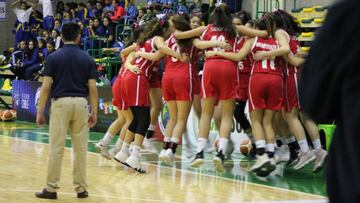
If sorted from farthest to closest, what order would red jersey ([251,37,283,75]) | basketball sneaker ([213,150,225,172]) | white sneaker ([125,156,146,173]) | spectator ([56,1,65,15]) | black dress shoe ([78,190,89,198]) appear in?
spectator ([56,1,65,15])
white sneaker ([125,156,146,173])
red jersey ([251,37,283,75])
basketball sneaker ([213,150,225,172])
black dress shoe ([78,190,89,198])

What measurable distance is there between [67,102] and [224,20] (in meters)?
2.73

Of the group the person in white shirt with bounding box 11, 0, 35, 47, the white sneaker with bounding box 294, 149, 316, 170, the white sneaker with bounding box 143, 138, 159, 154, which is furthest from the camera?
the person in white shirt with bounding box 11, 0, 35, 47

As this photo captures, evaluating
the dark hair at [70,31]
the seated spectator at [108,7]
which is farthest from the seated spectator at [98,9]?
the dark hair at [70,31]

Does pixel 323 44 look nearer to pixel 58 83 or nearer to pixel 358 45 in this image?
pixel 358 45

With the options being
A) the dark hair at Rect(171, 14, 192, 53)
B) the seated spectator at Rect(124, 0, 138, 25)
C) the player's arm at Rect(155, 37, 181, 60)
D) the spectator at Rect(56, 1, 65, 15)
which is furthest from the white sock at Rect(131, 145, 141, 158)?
the spectator at Rect(56, 1, 65, 15)

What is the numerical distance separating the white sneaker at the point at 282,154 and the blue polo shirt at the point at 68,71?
345 cm

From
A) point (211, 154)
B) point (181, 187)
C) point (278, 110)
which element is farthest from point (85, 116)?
point (211, 154)

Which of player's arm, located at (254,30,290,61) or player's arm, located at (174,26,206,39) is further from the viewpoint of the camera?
player's arm, located at (174,26,206,39)

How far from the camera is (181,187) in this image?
8.22 m

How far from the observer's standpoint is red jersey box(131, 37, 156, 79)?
959 centimetres

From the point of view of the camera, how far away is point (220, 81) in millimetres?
8945

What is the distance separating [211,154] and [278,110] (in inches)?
103

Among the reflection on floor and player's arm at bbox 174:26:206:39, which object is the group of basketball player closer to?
player's arm at bbox 174:26:206:39

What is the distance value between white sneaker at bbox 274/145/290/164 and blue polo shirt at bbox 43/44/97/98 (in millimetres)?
3446
